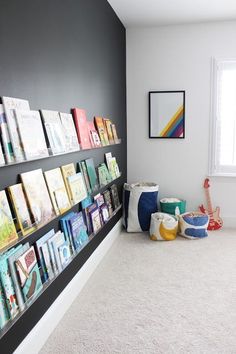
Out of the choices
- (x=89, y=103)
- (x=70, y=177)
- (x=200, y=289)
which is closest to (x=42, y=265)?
(x=70, y=177)

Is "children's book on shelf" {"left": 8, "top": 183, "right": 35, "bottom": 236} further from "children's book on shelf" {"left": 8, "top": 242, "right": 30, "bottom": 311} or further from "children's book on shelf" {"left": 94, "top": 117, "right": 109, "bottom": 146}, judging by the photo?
"children's book on shelf" {"left": 94, "top": 117, "right": 109, "bottom": 146}

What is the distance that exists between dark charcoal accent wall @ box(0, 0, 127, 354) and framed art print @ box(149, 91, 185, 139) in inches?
27.6

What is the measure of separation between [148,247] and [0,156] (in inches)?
94.5

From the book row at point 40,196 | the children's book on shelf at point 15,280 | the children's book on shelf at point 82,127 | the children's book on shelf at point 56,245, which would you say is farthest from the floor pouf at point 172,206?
the children's book on shelf at point 15,280

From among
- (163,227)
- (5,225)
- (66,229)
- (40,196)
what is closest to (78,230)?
(66,229)

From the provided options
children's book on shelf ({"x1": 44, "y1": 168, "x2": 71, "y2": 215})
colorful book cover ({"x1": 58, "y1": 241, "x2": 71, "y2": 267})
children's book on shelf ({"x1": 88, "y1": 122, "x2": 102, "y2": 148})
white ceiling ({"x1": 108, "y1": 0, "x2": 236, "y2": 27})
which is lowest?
colorful book cover ({"x1": 58, "y1": 241, "x2": 71, "y2": 267})

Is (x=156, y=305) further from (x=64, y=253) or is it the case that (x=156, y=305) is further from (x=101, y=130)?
(x=101, y=130)

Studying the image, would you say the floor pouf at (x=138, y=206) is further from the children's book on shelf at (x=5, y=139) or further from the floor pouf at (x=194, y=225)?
the children's book on shelf at (x=5, y=139)

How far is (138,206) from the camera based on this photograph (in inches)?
157

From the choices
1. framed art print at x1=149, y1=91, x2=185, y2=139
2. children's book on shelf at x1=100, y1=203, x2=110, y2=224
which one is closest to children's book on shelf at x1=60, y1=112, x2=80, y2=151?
children's book on shelf at x1=100, y1=203, x2=110, y2=224

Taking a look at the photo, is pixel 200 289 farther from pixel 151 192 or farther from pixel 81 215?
pixel 151 192

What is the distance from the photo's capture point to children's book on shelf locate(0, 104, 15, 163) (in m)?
1.58

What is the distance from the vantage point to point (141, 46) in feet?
14.0

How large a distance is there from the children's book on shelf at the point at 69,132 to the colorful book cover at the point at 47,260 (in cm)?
67
